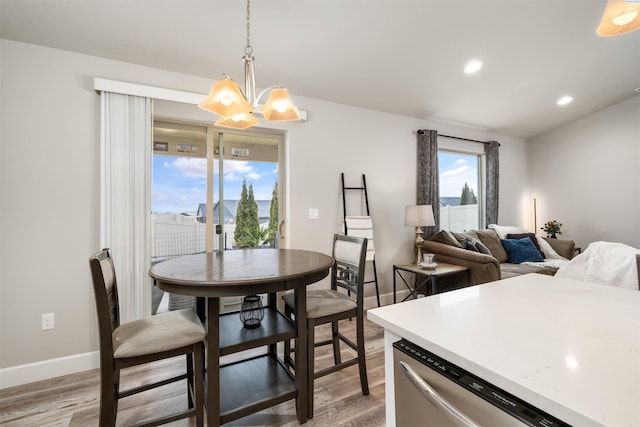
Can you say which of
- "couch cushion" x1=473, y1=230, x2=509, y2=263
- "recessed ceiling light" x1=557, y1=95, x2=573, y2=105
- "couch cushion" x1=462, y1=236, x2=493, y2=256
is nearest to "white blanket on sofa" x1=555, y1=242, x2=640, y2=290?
"couch cushion" x1=462, y1=236, x2=493, y2=256

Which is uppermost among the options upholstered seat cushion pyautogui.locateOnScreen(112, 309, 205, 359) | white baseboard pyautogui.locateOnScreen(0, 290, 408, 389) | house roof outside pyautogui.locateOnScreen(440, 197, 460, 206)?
house roof outside pyautogui.locateOnScreen(440, 197, 460, 206)

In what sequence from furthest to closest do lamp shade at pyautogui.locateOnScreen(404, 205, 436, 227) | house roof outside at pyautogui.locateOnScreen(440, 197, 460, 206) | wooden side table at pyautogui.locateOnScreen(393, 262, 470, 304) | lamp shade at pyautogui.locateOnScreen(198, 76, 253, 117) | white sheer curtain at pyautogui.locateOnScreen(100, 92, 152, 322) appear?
house roof outside at pyautogui.locateOnScreen(440, 197, 460, 206) → lamp shade at pyautogui.locateOnScreen(404, 205, 436, 227) → wooden side table at pyautogui.locateOnScreen(393, 262, 470, 304) → white sheer curtain at pyautogui.locateOnScreen(100, 92, 152, 322) → lamp shade at pyautogui.locateOnScreen(198, 76, 253, 117)

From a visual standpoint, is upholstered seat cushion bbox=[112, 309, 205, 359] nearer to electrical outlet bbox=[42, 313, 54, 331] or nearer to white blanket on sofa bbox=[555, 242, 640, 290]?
electrical outlet bbox=[42, 313, 54, 331]

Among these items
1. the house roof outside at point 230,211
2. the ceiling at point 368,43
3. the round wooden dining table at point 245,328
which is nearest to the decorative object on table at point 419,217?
the ceiling at point 368,43

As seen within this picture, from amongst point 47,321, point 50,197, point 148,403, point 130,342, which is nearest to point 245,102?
point 130,342

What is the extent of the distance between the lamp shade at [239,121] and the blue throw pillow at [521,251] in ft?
13.2

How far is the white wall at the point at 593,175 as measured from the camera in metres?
4.23

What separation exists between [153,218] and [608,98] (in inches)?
246

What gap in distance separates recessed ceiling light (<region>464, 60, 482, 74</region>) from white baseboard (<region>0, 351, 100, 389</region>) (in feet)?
14.2

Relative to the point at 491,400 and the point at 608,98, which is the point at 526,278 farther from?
the point at 608,98

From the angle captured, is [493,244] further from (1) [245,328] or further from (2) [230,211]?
(1) [245,328]

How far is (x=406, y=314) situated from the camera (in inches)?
35.7

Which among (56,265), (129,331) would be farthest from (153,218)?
(129,331)

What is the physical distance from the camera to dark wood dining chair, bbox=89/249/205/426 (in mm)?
1328
